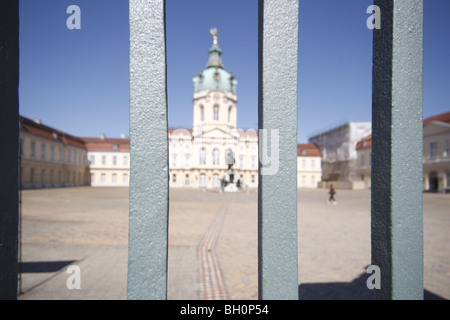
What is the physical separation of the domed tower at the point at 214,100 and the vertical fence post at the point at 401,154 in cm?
5010

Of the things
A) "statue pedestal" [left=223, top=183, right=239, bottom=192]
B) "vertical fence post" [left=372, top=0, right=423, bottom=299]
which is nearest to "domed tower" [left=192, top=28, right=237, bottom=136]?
"statue pedestal" [left=223, top=183, right=239, bottom=192]

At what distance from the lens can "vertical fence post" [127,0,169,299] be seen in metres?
0.81

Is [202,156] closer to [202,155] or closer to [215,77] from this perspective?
[202,155]

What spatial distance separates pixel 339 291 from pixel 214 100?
51.0 metres

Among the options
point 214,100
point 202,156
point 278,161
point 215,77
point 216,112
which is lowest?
point 278,161

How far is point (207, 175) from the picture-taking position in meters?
50.2

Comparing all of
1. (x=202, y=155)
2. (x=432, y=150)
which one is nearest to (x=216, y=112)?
(x=202, y=155)

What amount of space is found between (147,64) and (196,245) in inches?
240

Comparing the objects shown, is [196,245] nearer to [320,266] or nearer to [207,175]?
[320,266]

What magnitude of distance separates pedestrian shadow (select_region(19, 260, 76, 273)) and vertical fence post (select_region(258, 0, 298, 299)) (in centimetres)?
522

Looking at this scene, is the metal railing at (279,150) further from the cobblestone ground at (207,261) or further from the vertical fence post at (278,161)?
the cobblestone ground at (207,261)

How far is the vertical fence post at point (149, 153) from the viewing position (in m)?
0.81

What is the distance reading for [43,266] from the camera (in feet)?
15.8
